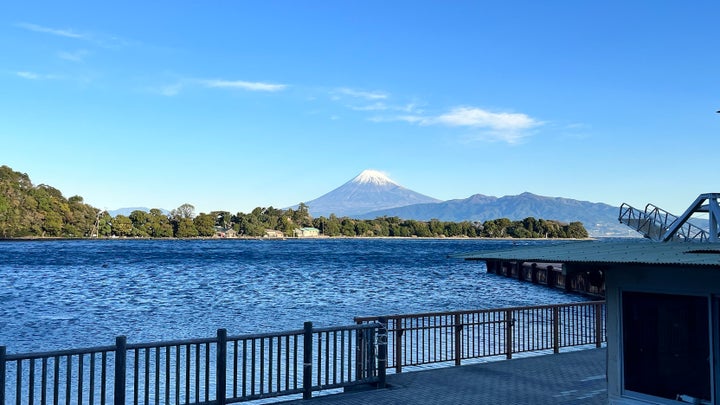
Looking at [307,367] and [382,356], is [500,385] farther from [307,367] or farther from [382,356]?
[307,367]

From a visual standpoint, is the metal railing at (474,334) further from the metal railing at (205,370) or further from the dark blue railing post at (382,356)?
the metal railing at (205,370)

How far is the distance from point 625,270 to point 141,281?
6770 centimetres

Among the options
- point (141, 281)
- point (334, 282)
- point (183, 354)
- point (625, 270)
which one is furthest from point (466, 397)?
point (141, 281)

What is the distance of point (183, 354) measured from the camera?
75.8ft

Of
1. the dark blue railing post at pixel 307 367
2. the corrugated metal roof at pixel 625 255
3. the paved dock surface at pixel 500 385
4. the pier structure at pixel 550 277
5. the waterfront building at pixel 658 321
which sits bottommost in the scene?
the pier structure at pixel 550 277

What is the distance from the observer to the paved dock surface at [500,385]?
12211mm

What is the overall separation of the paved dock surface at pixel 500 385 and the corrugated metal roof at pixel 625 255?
9.31 feet

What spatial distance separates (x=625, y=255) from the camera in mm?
9406

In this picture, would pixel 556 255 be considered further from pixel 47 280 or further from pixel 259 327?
pixel 47 280

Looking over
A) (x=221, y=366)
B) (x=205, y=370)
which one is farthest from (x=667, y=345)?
(x=205, y=370)

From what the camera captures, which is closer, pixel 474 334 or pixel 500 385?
pixel 500 385

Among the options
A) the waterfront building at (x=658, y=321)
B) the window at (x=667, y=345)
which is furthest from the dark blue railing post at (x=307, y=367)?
the window at (x=667, y=345)

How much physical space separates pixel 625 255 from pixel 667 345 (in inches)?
55.6

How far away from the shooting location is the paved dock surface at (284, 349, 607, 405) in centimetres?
1221
